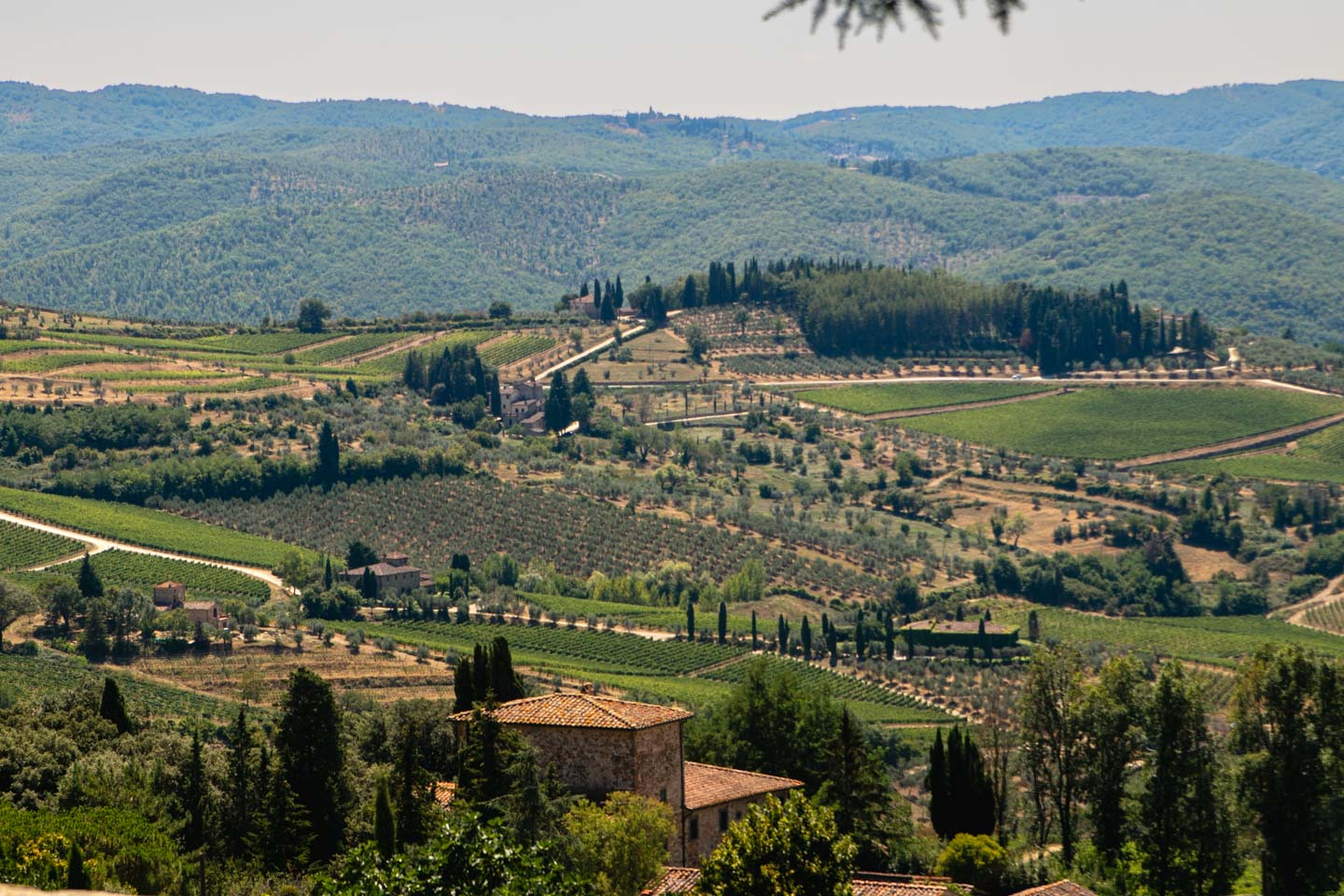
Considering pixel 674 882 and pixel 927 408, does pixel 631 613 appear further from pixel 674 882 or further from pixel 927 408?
pixel 927 408

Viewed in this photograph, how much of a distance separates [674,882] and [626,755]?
385 cm

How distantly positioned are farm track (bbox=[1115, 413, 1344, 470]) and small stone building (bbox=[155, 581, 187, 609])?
8704 cm

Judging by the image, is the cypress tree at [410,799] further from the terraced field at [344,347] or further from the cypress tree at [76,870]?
the terraced field at [344,347]

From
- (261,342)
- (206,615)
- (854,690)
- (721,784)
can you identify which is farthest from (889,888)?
(261,342)

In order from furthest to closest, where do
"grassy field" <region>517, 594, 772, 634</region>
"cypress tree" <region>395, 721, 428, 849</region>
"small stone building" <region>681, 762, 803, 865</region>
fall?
"grassy field" <region>517, 594, 772, 634</region> → "small stone building" <region>681, 762, 803, 865</region> → "cypress tree" <region>395, 721, 428, 849</region>

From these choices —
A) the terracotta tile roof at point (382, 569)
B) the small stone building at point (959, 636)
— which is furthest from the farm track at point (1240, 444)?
the terracotta tile roof at point (382, 569)

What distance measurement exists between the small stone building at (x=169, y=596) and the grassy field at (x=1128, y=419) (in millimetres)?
84602

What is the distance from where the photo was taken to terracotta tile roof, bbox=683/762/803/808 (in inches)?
1886

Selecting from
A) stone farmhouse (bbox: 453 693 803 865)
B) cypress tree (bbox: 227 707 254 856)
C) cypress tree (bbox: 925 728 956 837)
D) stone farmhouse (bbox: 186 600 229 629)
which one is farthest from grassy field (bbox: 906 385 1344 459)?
cypress tree (bbox: 227 707 254 856)

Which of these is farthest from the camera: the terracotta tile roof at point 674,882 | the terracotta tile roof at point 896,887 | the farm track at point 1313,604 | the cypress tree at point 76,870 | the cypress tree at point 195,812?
the farm track at point 1313,604

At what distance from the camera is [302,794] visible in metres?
47.9

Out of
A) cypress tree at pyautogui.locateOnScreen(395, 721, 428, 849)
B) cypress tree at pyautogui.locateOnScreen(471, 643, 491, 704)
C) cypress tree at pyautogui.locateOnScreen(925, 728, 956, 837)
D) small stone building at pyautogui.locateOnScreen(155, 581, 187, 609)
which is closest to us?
cypress tree at pyautogui.locateOnScreen(395, 721, 428, 849)

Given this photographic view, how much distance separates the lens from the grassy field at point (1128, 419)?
552ft

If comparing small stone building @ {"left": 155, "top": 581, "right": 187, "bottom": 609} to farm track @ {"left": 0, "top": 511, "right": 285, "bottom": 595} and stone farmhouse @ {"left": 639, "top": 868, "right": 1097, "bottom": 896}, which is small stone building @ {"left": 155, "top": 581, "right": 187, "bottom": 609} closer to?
farm track @ {"left": 0, "top": 511, "right": 285, "bottom": 595}
